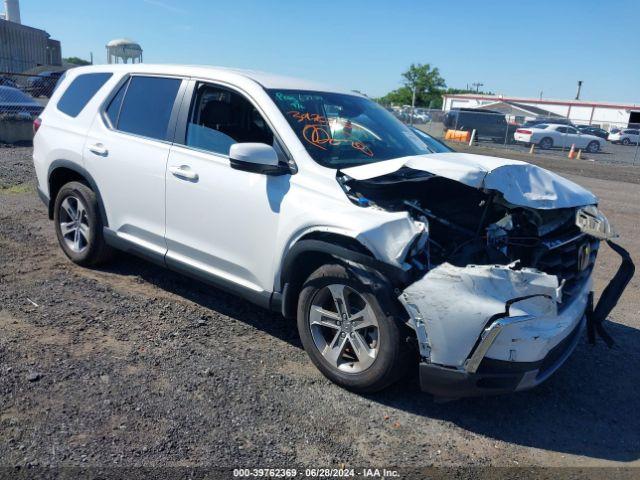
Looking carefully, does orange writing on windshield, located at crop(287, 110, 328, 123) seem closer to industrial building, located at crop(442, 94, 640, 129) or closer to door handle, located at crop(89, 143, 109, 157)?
door handle, located at crop(89, 143, 109, 157)

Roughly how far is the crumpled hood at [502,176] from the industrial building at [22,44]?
5699 cm

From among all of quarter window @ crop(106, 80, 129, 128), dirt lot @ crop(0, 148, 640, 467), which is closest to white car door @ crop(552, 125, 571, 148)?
dirt lot @ crop(0, 148, 640, 467)

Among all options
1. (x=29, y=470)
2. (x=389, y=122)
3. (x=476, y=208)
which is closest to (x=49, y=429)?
(x=29, y=470)

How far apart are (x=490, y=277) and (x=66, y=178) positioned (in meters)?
4.46

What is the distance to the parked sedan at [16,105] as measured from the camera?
15.9 metres

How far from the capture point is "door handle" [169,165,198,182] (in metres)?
4.16

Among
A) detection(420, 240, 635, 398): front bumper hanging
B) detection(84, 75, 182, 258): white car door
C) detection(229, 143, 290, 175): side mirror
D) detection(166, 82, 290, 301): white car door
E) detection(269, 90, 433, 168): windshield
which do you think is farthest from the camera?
detection(84, 75, 182, 258): white car door

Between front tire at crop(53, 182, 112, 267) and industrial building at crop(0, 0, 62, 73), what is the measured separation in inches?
2119

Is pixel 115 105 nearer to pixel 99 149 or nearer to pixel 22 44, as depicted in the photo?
pixel 99 149

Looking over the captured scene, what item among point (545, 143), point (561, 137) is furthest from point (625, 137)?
point (545, 143)

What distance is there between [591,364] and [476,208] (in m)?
1.59

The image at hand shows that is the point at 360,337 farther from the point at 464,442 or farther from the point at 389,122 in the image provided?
the point at 389,122

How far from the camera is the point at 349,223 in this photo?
130 inches

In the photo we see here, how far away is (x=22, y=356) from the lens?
12.4ft
